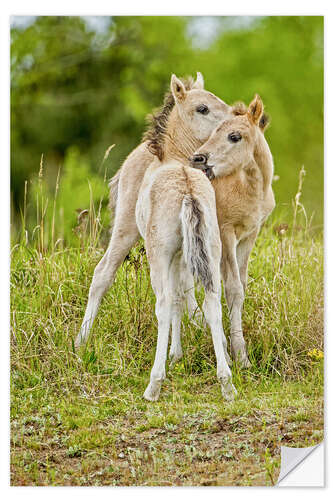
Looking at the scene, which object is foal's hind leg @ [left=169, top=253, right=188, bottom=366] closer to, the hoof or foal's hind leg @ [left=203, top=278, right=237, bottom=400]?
the hoof

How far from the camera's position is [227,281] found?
5.21m

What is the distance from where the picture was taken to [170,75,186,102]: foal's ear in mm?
5328

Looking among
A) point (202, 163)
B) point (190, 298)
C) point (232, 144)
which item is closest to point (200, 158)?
point (202, 163)

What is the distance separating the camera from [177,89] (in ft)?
17.7

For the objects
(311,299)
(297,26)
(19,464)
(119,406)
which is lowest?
(19,464)

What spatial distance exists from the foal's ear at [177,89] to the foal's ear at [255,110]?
548 mm

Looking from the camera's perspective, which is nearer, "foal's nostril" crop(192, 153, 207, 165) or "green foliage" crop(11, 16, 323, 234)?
"foal's nostril" crop(192, 153, 207, 165)

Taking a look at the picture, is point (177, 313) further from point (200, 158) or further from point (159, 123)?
point (159, 123)

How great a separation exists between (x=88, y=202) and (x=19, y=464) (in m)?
2.47

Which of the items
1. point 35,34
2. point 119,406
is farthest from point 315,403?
point 35,34

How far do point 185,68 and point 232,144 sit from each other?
3.14 feet

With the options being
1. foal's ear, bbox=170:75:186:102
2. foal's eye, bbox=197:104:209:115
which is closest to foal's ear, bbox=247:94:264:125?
foal's eye, bbox=197:104:209:115

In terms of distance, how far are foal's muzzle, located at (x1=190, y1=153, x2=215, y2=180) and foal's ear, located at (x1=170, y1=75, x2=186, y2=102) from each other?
588mm
